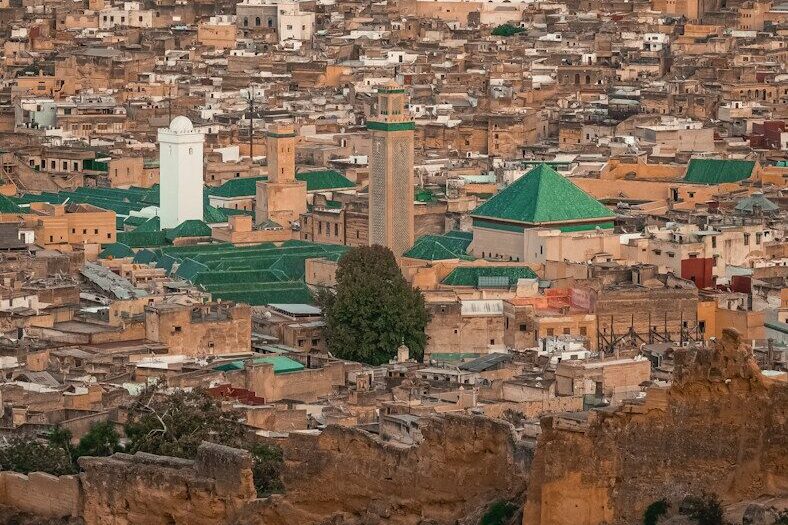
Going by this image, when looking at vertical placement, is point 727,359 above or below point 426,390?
above

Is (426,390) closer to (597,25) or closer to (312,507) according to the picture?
(312,507)

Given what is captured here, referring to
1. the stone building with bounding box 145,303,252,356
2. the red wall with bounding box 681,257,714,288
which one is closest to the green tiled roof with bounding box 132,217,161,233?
the red wall with bounding box 681,257,714,288

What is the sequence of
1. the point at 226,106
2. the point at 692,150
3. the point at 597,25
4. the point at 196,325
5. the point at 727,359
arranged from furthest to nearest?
the point at 597,25
the point at 226,106
the point at 692,150
the point at 196,325
the point at 727,359

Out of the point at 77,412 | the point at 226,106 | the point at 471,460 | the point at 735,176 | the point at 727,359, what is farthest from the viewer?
the point at 226,106

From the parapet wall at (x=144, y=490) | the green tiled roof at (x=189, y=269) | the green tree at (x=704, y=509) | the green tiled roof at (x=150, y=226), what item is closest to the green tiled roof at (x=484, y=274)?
the green tiled roof at (x=189, y=269)

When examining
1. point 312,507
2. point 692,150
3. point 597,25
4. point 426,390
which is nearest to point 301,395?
point 426,390
